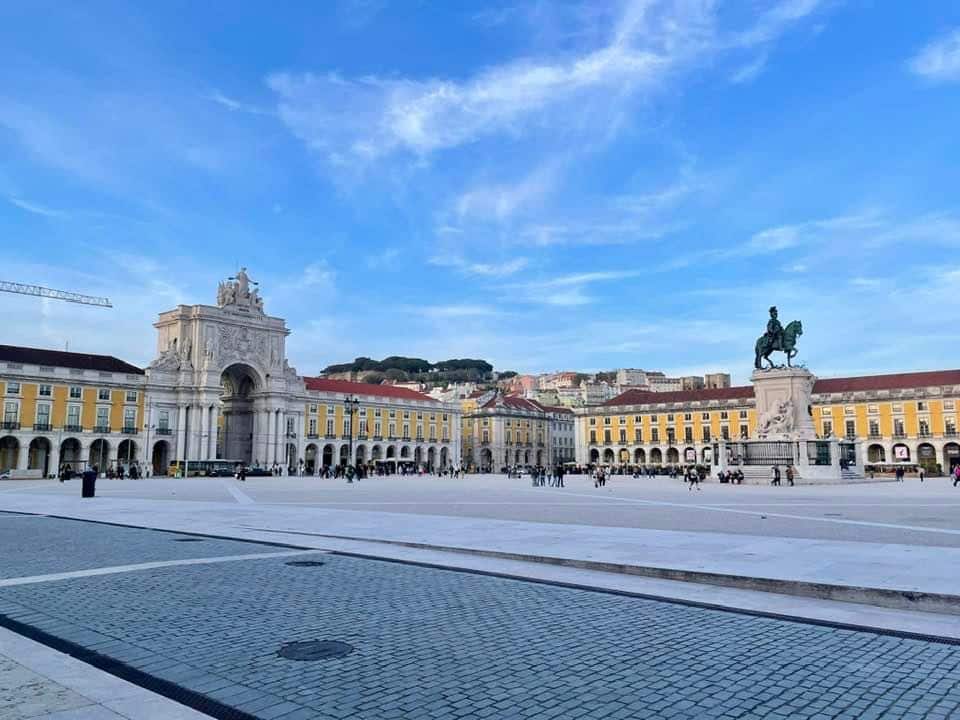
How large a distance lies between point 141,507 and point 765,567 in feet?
65.6

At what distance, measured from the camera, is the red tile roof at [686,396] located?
103 metres

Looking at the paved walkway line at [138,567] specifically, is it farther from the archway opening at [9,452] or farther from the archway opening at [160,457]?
the archway opening at [160,457]

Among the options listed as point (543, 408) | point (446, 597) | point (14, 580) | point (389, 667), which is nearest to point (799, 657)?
point (389, 667)

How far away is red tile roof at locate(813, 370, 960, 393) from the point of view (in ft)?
290

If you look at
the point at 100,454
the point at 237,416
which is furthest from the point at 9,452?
the point at 237,416

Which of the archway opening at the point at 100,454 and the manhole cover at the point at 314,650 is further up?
the archway opening at the point at 100,454

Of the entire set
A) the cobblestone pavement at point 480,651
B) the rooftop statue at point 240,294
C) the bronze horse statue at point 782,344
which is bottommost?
the cobblestone pavement at point 480,651

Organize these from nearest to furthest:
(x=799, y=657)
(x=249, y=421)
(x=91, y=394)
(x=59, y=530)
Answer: (x=799, y=657), (x=59, y=530), (x=91, y=394), (x=249, y=421)

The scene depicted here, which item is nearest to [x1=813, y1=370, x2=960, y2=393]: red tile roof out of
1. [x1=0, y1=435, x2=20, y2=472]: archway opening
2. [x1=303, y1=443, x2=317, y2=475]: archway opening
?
[x1=303, y1=443, x2=317, y2=475]: archway opening

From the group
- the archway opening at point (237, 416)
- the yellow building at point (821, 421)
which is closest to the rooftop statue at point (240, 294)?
the archway opening at point (237, 416)

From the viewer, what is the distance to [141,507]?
2359 centimetres

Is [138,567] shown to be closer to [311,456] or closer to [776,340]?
[776,340]

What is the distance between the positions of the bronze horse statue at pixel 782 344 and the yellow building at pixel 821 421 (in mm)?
22805

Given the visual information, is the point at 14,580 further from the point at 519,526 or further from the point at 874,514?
the point at 874,514
